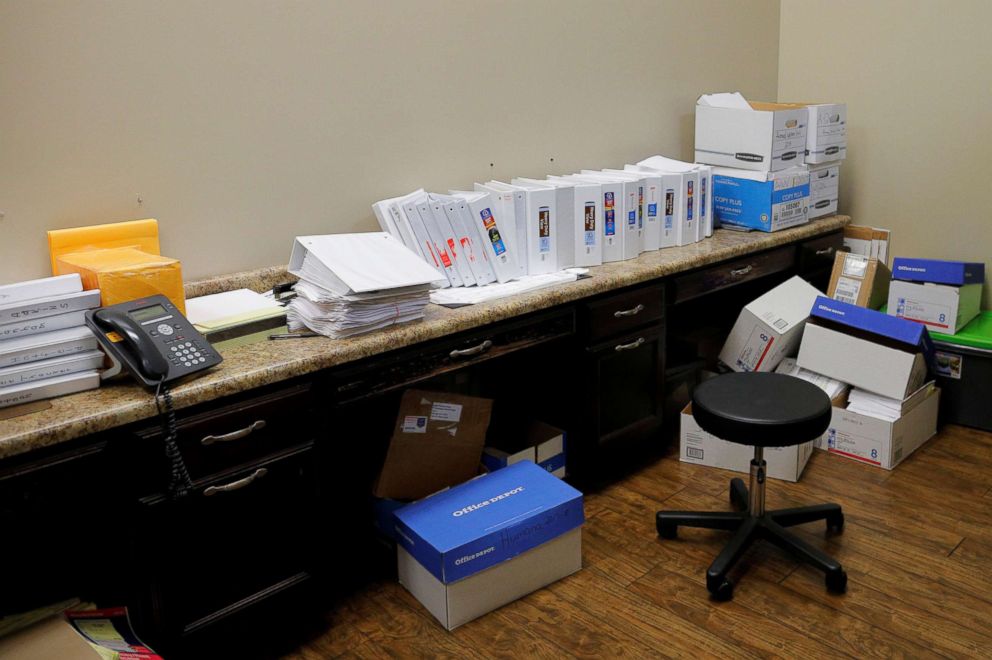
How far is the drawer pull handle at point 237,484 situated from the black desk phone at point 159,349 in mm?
48

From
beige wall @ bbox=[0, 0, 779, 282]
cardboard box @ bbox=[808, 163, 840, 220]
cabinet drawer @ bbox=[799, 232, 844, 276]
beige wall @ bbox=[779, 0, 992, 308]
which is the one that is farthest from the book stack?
beige wall @ bbox=[779, 0, 992, 308]

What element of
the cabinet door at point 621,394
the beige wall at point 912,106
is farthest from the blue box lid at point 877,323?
Answer: the beige wall at point 912,106

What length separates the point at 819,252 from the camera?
12.0 ft

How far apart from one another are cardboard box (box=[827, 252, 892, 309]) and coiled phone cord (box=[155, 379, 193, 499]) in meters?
2.62

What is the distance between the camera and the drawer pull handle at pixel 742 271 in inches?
127

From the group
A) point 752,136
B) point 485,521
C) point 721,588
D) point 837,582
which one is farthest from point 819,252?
point 485,521

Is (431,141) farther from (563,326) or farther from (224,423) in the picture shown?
(224,423)

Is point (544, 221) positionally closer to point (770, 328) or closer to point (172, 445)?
→ point (770, 328)

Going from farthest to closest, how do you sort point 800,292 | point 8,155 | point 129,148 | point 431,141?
point 800,292 → point 431,141 → point 129,148 → point 8,155

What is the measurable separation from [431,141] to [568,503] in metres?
1.30

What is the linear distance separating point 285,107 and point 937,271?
250cm

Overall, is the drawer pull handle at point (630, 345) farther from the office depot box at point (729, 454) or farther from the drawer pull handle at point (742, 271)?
the drawer pull handle at point (742, 271)

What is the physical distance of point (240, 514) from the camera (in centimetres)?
204

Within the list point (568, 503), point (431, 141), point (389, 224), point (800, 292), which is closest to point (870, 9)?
point (800, 292)
